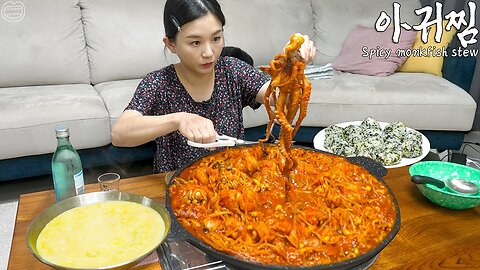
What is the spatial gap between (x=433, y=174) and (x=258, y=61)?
2633 millimetres

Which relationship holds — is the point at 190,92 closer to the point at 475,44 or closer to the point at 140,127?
the point at 140,127

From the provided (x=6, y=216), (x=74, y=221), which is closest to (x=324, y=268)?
(x=74, y=221)

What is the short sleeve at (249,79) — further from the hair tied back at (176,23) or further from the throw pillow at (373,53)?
the throw pillow at (373,53)

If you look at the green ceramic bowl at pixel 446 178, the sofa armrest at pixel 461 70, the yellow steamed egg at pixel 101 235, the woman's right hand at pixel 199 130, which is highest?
the woman's right hand at pixel 199 130

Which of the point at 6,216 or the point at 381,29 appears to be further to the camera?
the point at 381,29

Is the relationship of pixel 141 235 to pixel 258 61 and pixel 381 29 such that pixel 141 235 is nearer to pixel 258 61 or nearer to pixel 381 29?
pixel 258 61

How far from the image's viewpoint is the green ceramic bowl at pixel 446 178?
137 cm

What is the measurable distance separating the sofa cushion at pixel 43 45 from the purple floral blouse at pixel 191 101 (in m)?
1.90

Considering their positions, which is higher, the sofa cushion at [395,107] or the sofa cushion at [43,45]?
the sofa cushion at [43,45]

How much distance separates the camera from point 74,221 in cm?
111

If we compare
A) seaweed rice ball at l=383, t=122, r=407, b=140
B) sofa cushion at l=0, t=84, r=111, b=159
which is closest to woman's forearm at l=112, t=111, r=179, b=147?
seaweed rice ball at l=383, t=122, r=407, b=140

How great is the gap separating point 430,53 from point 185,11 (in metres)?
A: 3.15

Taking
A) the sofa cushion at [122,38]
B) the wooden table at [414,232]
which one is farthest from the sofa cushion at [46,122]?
the wooden table at [414,232]

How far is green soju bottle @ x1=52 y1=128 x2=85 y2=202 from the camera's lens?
51.0 inches
